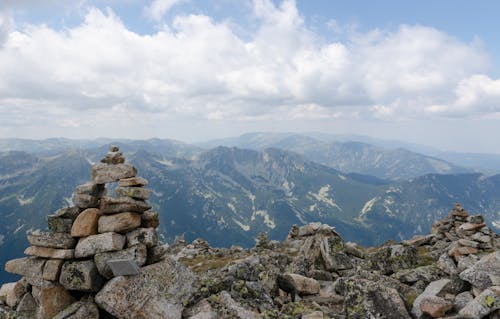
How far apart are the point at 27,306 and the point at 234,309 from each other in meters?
12.8

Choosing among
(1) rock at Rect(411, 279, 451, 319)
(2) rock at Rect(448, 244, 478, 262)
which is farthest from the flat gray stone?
(2) rock at Rect(448, 244, 478, 262)

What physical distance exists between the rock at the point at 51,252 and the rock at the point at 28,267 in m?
0.48

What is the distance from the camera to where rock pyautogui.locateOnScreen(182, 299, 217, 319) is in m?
14.9

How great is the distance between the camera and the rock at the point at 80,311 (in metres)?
15.5

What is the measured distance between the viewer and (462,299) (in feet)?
48.5

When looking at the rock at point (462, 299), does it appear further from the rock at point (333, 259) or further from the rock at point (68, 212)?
the rock at point (68, 212)

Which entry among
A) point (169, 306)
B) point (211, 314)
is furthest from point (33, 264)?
point (211, 314)

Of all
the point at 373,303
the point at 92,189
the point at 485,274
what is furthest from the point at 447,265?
the point at 92,189

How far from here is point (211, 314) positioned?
15.0 metres

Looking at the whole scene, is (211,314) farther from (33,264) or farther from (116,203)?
(33,264)

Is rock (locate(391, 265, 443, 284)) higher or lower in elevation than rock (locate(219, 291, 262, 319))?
lower

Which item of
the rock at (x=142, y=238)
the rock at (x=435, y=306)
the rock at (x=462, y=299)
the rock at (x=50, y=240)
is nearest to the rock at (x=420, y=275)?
the rock at (x=462, y=299)

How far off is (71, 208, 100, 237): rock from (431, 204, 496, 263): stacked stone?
28186 millimetres

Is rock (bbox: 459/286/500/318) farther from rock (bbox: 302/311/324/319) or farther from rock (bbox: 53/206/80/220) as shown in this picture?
rock (bbox: 53/206/80/220)
